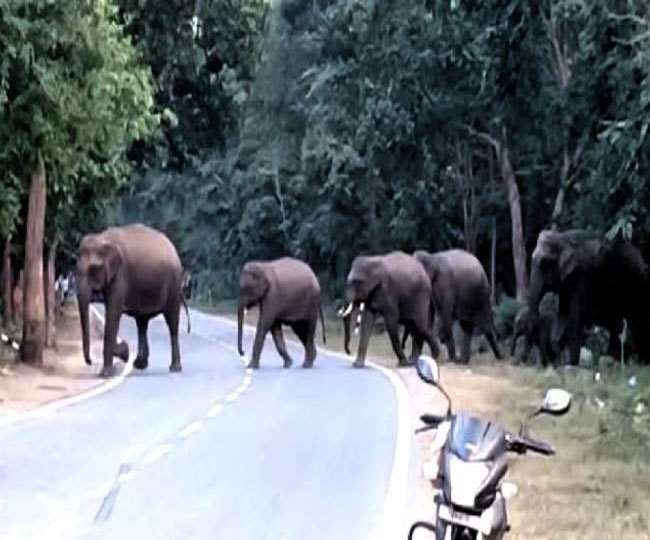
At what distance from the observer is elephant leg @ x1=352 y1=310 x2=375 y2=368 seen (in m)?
34.4

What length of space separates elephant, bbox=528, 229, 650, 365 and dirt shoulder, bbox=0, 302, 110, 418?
10.0 metres

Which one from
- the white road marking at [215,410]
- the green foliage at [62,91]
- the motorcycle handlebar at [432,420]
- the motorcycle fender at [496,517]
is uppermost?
the green foliage at [62,91]

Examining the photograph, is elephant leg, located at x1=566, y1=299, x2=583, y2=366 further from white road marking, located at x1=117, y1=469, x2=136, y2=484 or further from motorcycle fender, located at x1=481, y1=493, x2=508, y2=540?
motorcycle fender, located at x1=481, y1=493, x2=508, y2=540

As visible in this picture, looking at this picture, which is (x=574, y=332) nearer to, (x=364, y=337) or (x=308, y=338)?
(x=364, y=337)

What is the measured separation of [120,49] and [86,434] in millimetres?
11382

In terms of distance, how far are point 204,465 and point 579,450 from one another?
4019mm

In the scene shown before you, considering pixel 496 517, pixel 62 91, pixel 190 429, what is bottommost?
pixel 190 429

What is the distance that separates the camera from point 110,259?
32.0 metres

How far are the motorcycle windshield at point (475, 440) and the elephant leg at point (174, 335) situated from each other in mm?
23364

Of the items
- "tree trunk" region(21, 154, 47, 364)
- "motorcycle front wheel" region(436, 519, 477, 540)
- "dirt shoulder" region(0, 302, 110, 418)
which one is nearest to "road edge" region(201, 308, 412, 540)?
"motorcycle front wheel" region(436, 519, 477, 540)

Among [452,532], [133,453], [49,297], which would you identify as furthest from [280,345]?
[452,532]

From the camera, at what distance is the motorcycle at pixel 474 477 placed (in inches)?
330

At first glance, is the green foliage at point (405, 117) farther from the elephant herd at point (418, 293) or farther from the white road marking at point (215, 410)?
the white road marking at point (215, 410)

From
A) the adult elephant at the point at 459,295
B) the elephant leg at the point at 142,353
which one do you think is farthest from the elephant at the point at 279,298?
the elephant leg at the point at 142,353
